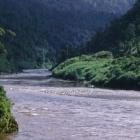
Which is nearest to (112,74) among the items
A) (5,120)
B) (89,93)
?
(89,93)

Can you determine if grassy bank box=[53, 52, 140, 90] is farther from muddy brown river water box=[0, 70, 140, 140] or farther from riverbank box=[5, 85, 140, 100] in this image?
muddy brown river water box=[0, 70, 140, 140]

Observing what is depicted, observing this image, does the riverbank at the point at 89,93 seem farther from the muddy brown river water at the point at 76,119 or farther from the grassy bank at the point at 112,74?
the grassy bank at the point at 112,74

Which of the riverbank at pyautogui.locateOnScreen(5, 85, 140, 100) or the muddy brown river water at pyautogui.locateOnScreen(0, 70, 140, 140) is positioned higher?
the riverbank at pyautogui.locateOnScreen(5, 85, 140, 100)

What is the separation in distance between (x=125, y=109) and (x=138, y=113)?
4.16 metres

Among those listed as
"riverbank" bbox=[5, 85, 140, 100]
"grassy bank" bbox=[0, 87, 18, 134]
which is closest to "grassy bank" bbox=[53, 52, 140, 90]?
"riverbank" bbox=[5, 85, 140, 100]

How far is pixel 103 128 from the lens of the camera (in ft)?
144

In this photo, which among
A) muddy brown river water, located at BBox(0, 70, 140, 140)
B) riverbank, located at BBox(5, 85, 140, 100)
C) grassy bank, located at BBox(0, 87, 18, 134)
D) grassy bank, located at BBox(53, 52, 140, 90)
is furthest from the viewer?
grassy bank, located at BBox(53, 52, 140, 90)

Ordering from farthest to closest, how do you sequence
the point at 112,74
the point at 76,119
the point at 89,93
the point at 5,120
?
the point at 112,74 → the point at 89,93 → the point at 76,119 → the point at 5,120

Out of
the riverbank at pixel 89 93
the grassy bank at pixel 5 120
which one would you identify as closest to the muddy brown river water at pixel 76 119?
the grassy bank at pixel 5 120

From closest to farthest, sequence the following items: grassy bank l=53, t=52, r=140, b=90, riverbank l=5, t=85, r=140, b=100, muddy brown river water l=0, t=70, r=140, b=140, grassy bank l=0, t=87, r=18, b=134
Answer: grassy bank l=0, t=87, r=18, b=134 → muddy brown river water l=0, t=70, r=140, b=140 → riverbank l=5, t=85, r=140, b=100 → grassy bank l=53, t=52, r=140, b=90

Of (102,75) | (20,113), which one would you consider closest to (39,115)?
(20,113)

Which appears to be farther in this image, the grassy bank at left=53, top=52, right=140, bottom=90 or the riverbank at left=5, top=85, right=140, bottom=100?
the grassy bank at left=53, top=52, right=140, bottom=90

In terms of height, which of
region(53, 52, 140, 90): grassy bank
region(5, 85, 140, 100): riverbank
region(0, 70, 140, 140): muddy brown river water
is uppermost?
region(53, 52, 140, 90): grassy bank

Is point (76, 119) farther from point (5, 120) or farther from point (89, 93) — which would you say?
point (89, 93)
